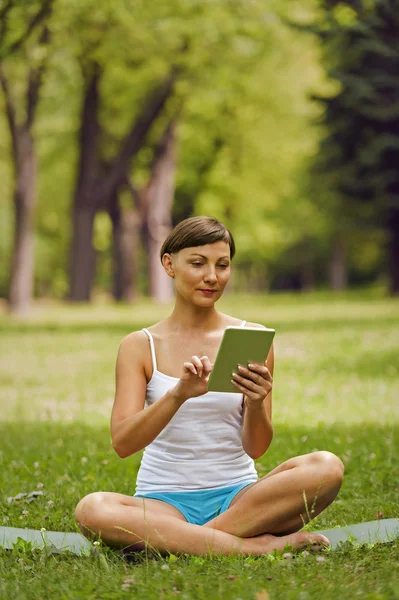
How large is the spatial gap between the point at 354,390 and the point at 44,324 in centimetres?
1162

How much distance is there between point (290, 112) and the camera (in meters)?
34.3

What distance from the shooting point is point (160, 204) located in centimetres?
3197

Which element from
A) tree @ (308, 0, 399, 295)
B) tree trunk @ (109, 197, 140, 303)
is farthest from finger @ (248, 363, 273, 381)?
tree trunk @ (109, 197, 140, 303)

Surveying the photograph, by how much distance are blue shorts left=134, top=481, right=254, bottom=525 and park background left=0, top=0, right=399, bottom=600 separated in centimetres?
36

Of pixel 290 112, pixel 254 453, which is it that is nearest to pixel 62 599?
pixel 254 453

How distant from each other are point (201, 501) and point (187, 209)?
34.7m

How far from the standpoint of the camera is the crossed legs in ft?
13.7

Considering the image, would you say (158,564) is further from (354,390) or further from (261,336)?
(354,390)

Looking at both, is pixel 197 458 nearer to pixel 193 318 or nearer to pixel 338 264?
pixel 193 318

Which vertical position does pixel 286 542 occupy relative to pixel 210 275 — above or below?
below

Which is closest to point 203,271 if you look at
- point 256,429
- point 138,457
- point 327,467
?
point 256,429

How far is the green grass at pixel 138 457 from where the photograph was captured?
3.61m

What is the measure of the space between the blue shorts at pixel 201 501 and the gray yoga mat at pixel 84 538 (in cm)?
44

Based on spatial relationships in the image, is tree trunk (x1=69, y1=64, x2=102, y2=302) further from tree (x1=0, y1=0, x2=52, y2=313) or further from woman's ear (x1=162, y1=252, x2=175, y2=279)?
woman's ear (x1=162, y1=252, x2=175, y2=279)
